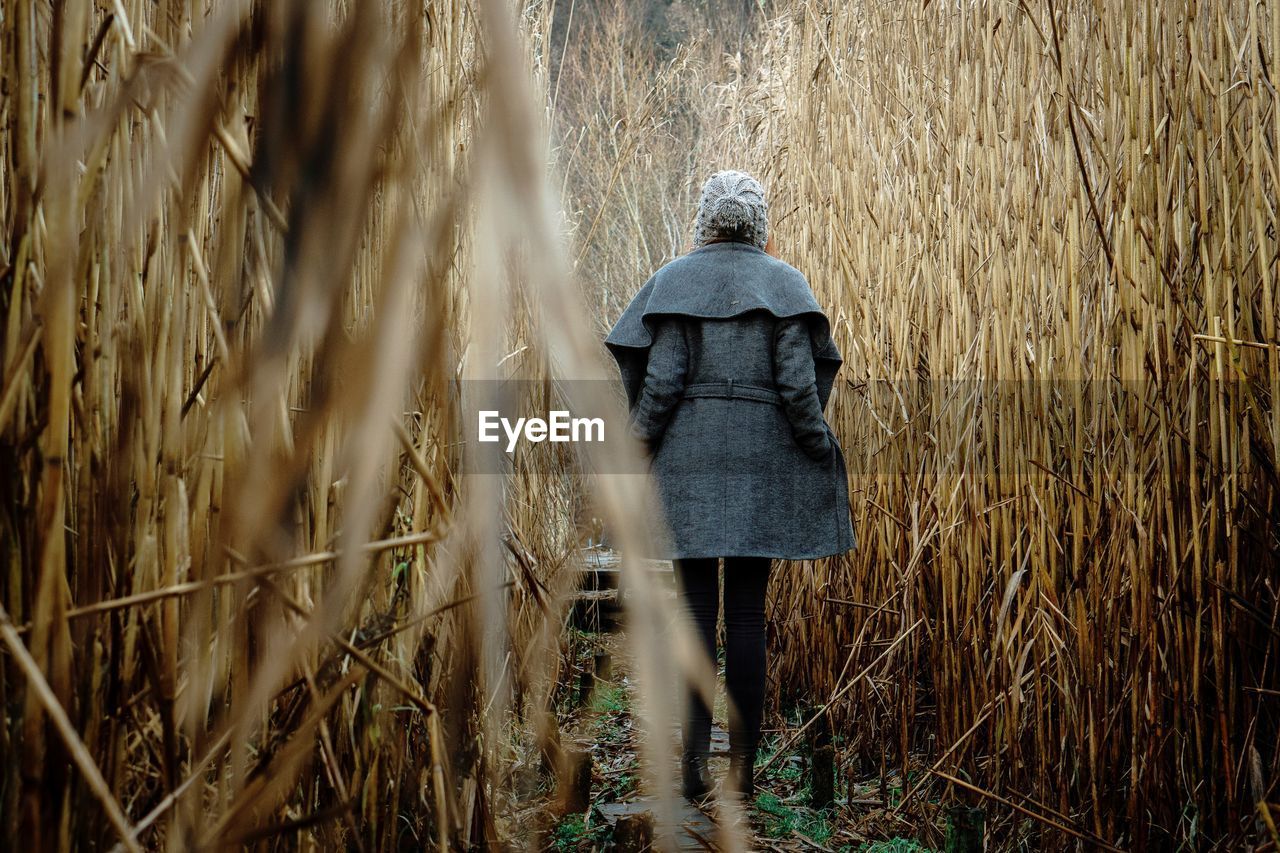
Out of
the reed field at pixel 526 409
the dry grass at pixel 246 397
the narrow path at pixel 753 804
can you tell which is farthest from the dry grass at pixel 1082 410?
the dry grass at pixel 246 397

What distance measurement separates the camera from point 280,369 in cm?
20

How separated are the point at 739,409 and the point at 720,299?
25 centimetres

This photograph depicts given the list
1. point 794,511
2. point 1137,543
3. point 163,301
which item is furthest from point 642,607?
point 794,511

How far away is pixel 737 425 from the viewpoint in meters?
2.23

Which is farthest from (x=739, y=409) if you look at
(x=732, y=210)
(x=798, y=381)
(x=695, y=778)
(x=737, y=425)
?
(x=695, y=778)

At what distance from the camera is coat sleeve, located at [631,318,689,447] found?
2227 mm

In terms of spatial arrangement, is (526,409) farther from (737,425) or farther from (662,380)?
(737,425)

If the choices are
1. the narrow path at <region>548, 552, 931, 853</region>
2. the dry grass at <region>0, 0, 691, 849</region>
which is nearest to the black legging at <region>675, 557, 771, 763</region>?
the narrow path at <region>548, 552, 931, 853</region>

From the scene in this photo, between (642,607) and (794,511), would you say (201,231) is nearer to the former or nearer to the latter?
(642,607)

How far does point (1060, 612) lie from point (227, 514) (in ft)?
5.11

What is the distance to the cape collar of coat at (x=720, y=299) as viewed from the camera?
221cm

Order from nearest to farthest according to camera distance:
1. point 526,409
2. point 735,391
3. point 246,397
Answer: point 246,397, point 526,409, point 735,391

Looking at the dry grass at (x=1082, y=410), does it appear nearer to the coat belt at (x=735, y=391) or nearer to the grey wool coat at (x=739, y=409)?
the grey wool coat at (x=739, y=409)

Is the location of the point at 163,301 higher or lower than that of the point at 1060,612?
higher
